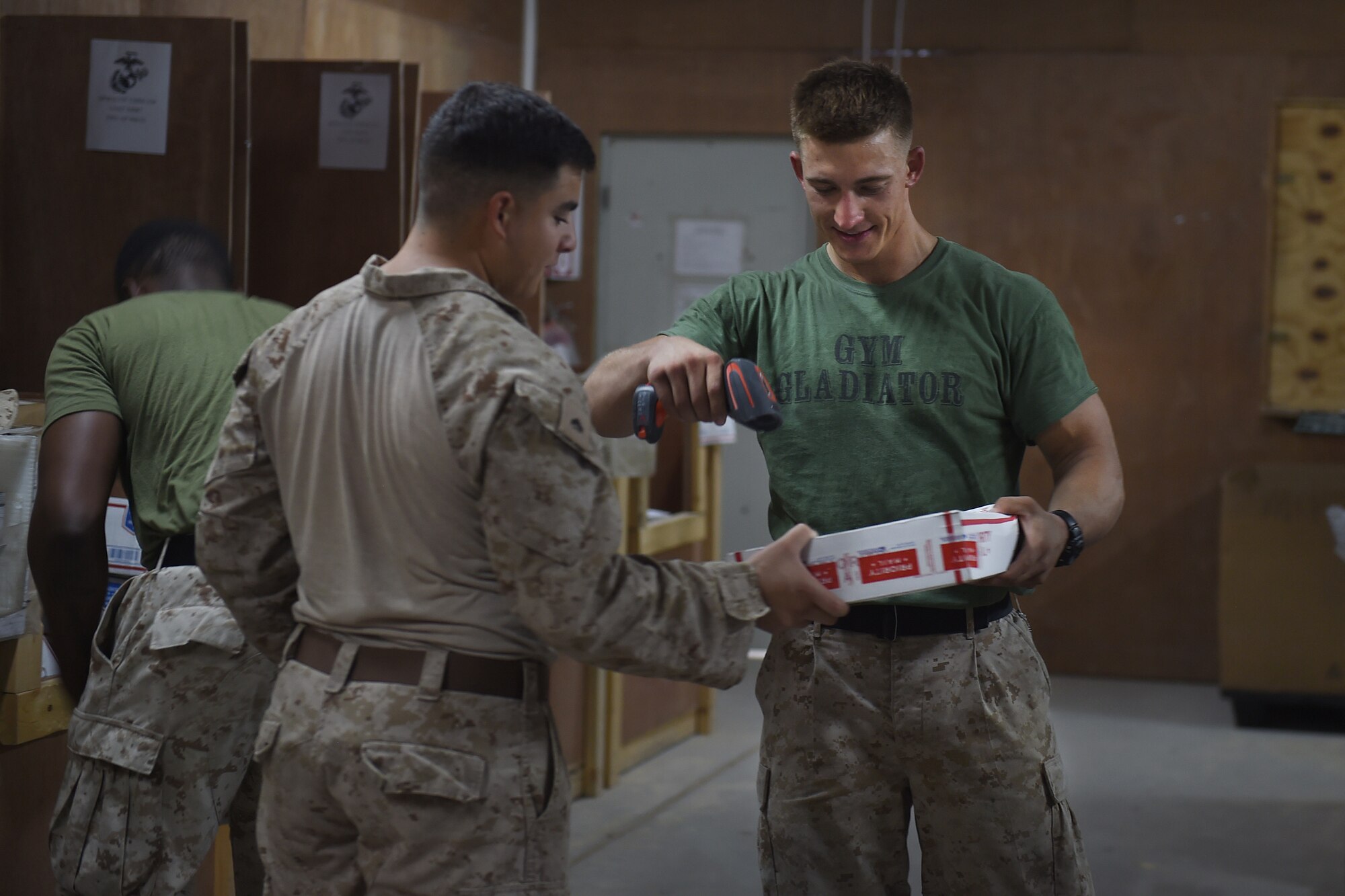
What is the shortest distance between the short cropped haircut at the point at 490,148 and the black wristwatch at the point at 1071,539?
79 centimetres

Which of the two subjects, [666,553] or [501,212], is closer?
[501,212]

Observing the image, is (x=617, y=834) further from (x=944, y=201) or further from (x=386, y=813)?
(x=944, y=201)

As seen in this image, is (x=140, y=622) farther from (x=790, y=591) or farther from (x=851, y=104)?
(x=851, y=104)

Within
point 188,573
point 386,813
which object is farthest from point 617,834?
point 386,813

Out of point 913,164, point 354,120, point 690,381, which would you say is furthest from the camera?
point 354,120

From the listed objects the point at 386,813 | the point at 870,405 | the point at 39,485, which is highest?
the point at 870,405

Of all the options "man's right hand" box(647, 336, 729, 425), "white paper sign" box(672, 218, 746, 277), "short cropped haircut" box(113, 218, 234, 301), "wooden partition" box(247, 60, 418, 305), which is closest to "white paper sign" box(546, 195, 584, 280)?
"white paper sign" box(672, 218, 746, 277)

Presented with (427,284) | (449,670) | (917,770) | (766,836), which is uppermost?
(427,284)

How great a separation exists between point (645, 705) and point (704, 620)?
9.31ft

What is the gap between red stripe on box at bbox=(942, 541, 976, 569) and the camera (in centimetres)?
145

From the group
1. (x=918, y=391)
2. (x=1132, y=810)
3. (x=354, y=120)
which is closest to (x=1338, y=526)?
(x=1132, y=810)

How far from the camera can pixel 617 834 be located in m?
3.50

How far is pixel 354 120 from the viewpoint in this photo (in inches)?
128

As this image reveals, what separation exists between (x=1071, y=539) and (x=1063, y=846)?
425 millimetres
